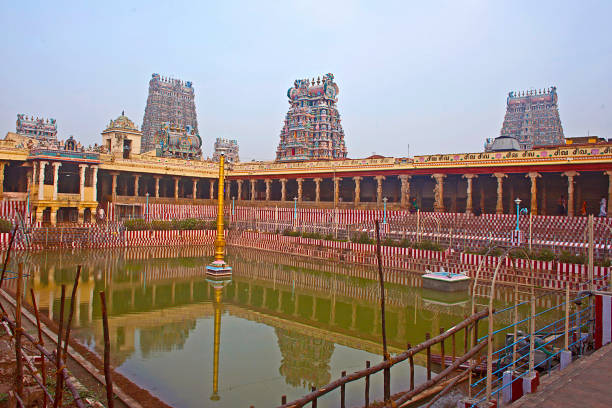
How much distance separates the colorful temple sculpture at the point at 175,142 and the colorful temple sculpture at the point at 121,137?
6181mm

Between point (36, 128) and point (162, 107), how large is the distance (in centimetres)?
1502

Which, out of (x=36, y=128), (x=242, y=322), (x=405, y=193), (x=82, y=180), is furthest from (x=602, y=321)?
(x=36, y=128)

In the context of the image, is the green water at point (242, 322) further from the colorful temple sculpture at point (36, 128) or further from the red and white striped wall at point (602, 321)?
the colorful temple sculpture at point (36, 128)

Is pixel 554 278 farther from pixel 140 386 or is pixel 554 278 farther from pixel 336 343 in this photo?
pixel 140 386

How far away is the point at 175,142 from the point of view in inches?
1890

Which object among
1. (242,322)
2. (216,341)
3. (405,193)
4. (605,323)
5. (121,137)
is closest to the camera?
(605,323)

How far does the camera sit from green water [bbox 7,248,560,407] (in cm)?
824

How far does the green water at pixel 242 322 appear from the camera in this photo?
8242 mm

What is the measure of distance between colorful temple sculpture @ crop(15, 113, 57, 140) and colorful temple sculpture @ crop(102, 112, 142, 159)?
45.5 feet

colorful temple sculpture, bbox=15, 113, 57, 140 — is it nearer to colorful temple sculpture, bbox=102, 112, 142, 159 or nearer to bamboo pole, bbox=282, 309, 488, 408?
colorful temple sculpture, bbox=102, 112, 142, 159

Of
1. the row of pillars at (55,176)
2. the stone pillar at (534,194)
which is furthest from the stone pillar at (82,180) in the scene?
the stone pillar at (534,194)

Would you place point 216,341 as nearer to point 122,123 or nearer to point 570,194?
point 570,194

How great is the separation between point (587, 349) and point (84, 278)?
1634 centimetres

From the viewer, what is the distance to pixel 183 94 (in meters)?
61.7
